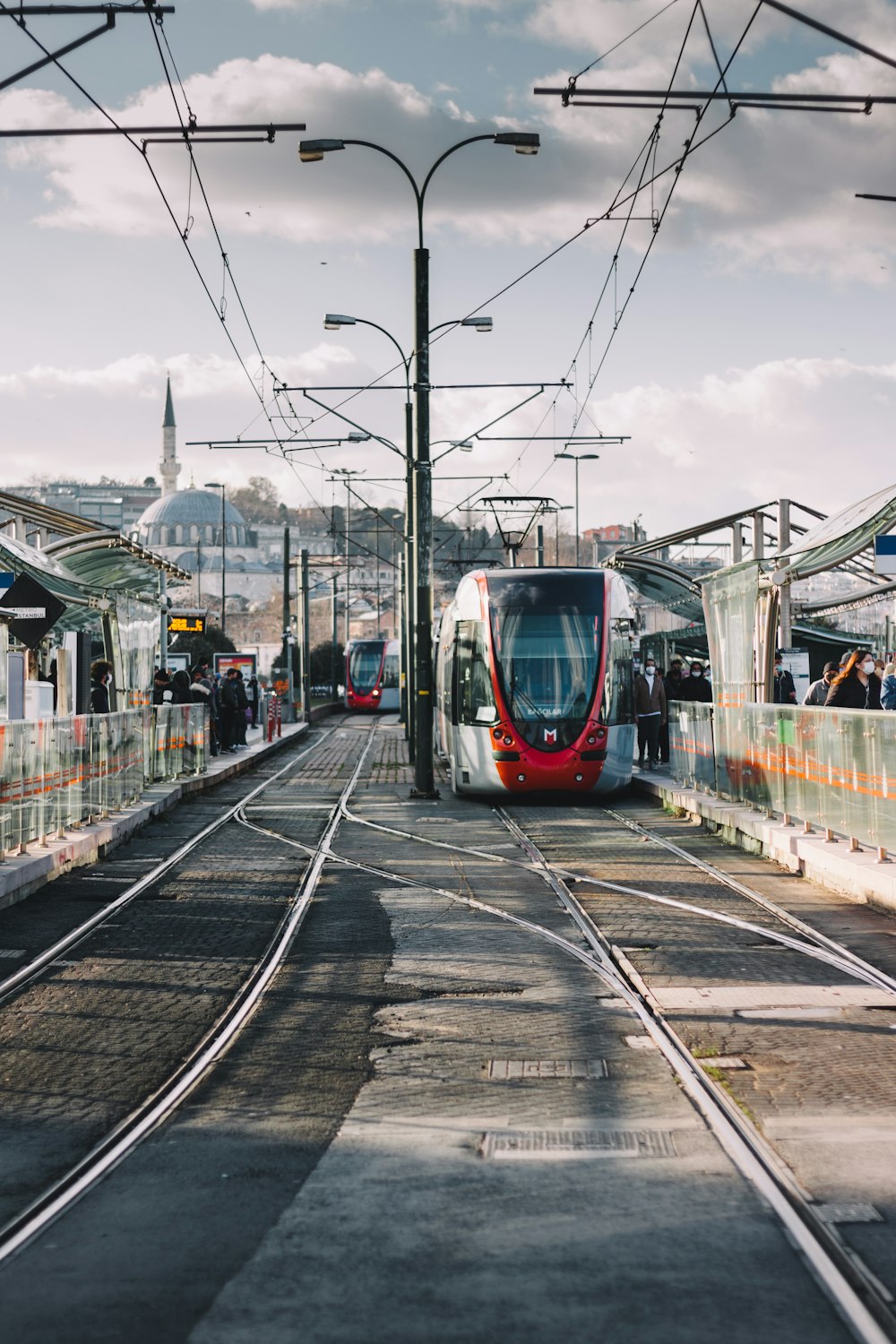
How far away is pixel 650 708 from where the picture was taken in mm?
26406

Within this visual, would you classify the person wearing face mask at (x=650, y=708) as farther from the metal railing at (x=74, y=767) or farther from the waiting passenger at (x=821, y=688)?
the metal railing at (x=74, y=767)

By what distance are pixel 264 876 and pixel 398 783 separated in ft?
41.6

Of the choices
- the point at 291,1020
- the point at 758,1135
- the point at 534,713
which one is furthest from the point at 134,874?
the point at 758,1135

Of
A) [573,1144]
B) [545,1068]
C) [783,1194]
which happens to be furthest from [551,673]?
[783,1194]

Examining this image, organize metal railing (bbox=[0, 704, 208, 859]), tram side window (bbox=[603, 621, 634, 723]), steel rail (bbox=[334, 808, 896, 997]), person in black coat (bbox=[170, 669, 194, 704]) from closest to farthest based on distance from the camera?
steel rail (bbox=[334, 808, 896, 997]) → metal railing (bbox=[0, 704, 208, 859]) → tram side window (bbox=[603, 621, 634, 723]) → person in black coat (bbox=[170, 669, 194, 704])

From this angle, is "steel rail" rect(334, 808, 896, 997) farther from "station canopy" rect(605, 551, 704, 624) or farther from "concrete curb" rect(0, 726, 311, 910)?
"station canopy" rect(605, 551, 704, 624)

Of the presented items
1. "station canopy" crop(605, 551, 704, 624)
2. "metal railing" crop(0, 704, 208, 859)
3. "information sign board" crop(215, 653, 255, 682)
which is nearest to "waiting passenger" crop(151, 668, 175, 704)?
"metal railing" crop(0, 704, 208, 859)

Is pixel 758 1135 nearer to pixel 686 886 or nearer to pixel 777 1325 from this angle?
pixel 777 1325

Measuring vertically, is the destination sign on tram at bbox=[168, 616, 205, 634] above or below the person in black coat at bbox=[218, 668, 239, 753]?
above

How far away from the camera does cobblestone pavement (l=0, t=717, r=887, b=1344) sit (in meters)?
4.06

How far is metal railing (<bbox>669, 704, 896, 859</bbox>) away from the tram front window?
159cm

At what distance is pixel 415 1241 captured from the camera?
15.1ft

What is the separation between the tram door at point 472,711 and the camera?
2119 cm

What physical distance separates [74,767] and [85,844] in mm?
847
